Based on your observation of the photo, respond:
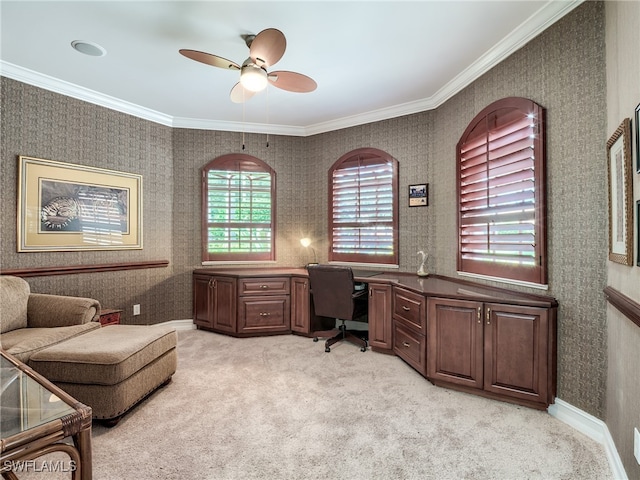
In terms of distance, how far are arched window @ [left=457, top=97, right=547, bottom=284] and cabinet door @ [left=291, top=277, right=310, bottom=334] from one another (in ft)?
5.90

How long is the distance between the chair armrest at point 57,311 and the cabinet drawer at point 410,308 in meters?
2.82

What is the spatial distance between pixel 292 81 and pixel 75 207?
2.73 meters

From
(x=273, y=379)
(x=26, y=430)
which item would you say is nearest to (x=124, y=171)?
(x=273, y=379)

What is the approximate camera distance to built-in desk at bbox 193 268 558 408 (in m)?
2.31

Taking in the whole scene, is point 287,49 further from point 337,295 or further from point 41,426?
point 41,426

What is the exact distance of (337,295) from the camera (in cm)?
351

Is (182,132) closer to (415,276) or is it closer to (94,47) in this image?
(94,47)

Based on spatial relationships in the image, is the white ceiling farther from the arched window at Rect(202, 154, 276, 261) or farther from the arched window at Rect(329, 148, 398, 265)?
the arched window at Rect(202, 154, 276, 261)

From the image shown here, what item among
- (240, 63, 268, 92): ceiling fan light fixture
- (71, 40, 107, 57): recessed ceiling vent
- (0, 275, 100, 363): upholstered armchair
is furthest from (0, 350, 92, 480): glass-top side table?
(71, 40, 107, 57): recessed ceiling vent

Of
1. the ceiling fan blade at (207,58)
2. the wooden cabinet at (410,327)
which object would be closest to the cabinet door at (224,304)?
the wooden cabinet at (410,327)

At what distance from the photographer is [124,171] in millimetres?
3990

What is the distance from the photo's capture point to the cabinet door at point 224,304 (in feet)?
13.3

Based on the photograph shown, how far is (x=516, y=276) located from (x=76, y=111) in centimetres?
459

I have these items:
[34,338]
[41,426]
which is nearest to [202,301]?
[34,338]
